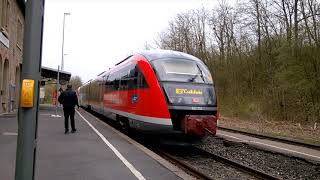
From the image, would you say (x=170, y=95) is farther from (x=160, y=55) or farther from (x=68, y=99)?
(x=68, y=99)

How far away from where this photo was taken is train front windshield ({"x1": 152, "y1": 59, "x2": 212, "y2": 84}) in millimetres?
12266

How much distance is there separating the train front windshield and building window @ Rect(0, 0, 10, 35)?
514 inches

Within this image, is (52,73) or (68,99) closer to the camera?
(68,99)

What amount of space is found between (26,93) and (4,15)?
22338 mm

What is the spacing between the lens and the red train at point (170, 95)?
1153cm

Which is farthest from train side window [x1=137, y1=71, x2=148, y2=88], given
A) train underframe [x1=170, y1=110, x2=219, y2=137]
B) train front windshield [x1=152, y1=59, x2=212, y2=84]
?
train underframe [x1=170, y1=110, x2=219, y2=137]

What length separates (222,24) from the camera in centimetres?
4309

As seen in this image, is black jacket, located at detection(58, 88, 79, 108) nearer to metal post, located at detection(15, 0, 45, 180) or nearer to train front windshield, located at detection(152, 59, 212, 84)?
train front windshield, located at detection(152, 59, 212, 84)

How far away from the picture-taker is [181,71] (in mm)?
12680

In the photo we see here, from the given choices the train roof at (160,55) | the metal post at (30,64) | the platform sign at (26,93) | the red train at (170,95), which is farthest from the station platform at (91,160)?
the platform sign at (26,93)

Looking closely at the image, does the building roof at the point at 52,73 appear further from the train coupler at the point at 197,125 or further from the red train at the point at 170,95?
the train coupler at the point at 197,125

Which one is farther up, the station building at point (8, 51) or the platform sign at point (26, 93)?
the station building at point (8, 51)

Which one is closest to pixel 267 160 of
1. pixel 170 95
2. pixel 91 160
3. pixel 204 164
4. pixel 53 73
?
pixel 204 164

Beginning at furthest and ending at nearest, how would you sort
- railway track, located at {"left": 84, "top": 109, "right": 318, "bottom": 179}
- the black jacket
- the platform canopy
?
the platform canopy < the black jacket < railway track, located at {"left": 84, "top": 109, "right": 318, "bottom": 179}
